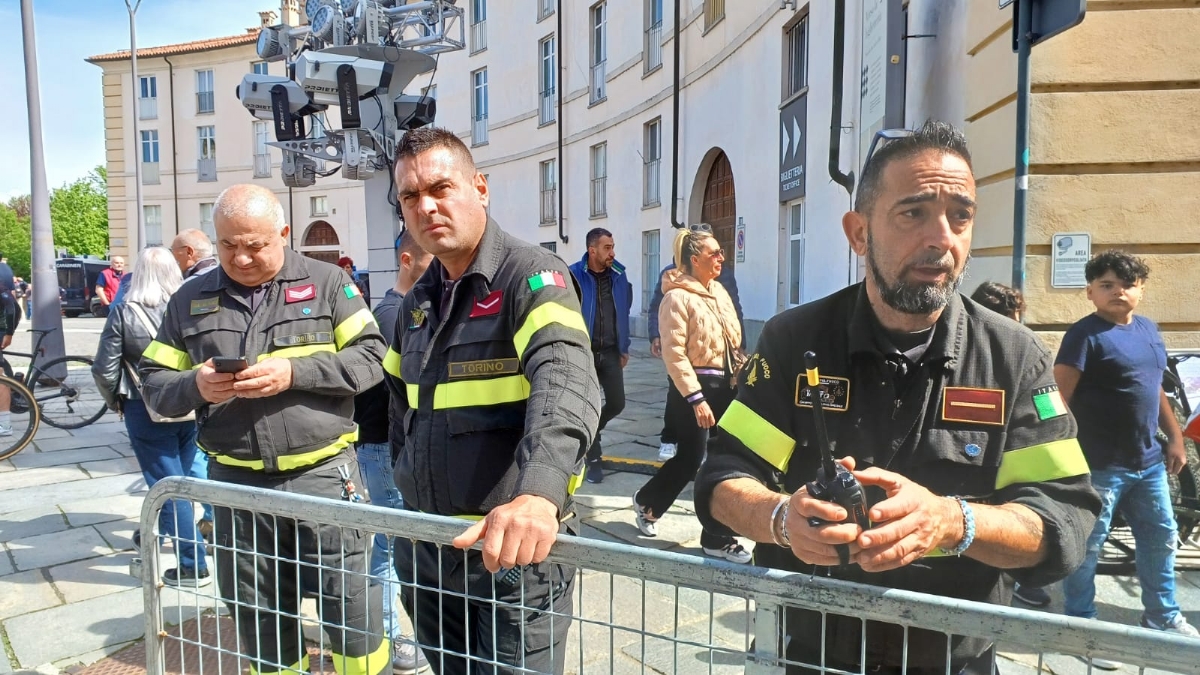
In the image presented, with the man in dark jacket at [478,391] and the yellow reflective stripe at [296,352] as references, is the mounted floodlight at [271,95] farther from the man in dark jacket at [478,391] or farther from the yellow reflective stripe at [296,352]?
the man in dark jacket at [478,391]

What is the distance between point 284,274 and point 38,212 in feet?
A: 31.7

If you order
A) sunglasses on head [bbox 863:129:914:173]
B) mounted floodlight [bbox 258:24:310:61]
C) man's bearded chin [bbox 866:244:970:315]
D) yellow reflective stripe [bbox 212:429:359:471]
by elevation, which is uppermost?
mounted floodlight [bbox 258:24:310:61]

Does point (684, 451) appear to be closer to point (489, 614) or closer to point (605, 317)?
point (605, 317)

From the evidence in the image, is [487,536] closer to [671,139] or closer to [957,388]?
[957,388]

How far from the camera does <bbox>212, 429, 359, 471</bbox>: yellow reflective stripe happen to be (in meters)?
2.78

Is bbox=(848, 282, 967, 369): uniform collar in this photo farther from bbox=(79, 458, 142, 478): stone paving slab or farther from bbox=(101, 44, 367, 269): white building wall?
A: bbox=(101, 44, 367, 269): white building wall

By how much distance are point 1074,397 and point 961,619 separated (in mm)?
2720

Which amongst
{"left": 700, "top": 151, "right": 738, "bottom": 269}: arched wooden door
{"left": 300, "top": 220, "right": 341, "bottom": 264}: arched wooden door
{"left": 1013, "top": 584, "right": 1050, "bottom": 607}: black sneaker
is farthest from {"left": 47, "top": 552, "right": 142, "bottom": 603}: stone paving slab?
{"left": 300, "top": 220, "right": 341, "bottom": 264}: arched wooden door

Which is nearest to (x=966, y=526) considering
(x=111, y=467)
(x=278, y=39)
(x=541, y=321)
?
(x=541, y=321)

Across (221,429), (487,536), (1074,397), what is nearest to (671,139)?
(1074,397)

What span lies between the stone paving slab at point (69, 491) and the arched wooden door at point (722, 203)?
30.9ft

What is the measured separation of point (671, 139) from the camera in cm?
1523

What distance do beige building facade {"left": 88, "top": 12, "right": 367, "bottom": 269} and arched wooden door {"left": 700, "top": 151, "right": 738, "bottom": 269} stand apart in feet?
84.3

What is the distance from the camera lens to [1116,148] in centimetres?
489
